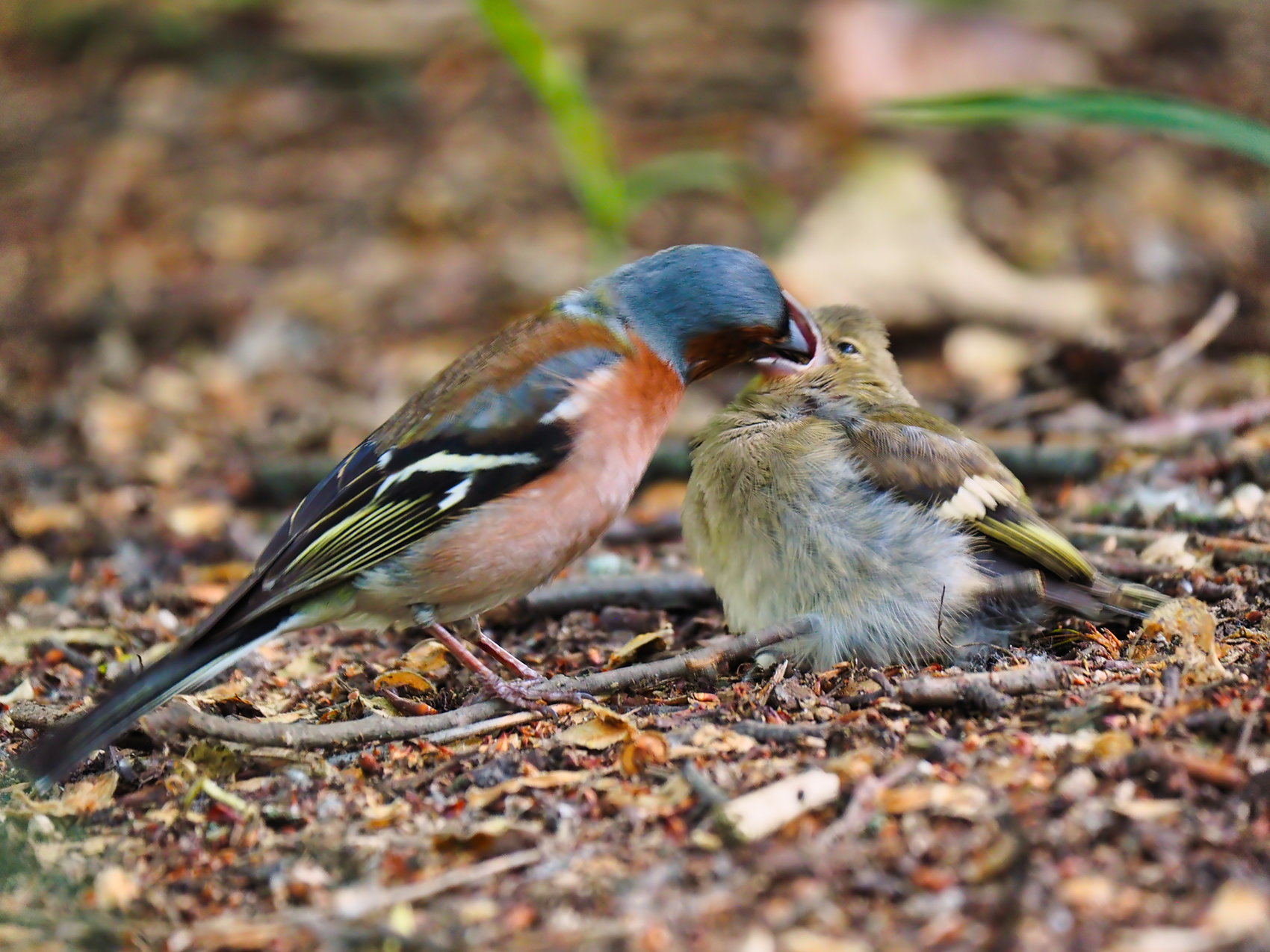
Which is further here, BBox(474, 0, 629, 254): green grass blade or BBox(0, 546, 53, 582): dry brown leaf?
BBox(474, 0, 629, 254): green grass blade

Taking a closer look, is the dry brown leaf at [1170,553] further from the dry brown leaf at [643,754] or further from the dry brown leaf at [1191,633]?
the dry brown leaf at [643,754]

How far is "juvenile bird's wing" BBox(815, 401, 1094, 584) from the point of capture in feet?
11.3

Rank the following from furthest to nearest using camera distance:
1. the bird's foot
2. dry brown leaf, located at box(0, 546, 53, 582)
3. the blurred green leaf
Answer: the blurred green leaf, dry brown leaf, located at box(0, 546, 53, 582), the bird's foot

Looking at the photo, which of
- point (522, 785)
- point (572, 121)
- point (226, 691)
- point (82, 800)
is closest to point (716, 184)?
point (572, 121)

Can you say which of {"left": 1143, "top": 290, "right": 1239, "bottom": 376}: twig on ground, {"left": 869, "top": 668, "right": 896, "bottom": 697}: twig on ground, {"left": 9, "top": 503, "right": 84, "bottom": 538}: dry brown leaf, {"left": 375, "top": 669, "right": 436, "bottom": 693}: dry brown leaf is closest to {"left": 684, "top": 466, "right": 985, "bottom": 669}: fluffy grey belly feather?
{"left": 869, "top": 668, "right": 896, "bottom": 697}: twig on ground

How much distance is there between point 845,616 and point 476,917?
1461 mm

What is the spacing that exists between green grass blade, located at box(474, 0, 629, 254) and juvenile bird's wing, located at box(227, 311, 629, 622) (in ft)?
8.98

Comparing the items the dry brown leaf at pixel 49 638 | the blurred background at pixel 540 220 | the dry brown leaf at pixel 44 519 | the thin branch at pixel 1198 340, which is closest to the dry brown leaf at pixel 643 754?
the dry brown leaf at pixel 49 638

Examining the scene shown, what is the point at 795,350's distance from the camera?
384cm

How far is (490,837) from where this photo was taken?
253 cm

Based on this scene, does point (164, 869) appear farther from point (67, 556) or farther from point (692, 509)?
point (67, 556)

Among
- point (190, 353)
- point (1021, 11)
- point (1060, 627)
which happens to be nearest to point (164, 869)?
point (1060, 627)

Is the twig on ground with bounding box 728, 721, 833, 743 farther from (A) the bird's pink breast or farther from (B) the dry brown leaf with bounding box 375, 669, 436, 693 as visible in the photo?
(B) the dry brown leaf with bounding box 375, 669, 436, 693

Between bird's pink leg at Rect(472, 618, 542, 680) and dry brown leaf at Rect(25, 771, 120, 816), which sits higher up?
dry brown leaf at Rect(25, 771, 120, 816)
